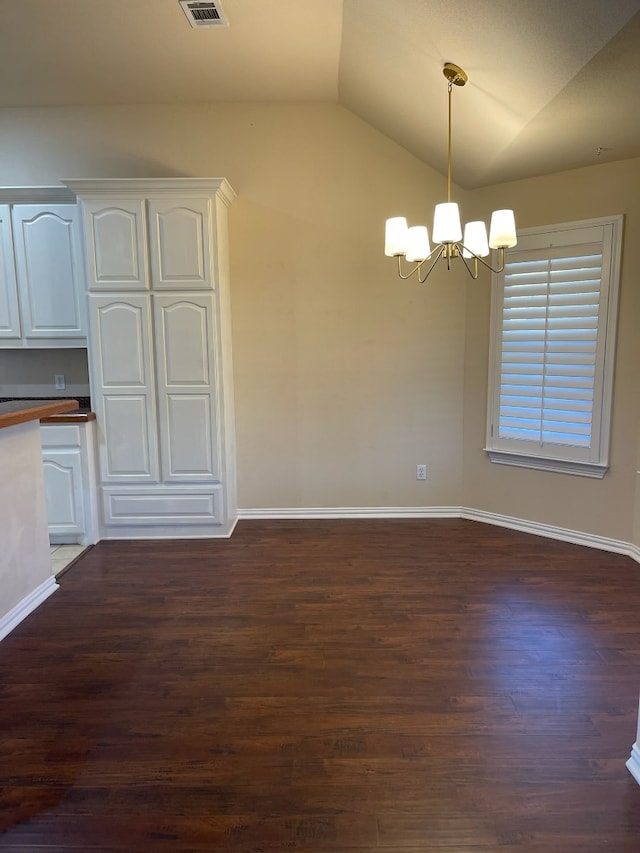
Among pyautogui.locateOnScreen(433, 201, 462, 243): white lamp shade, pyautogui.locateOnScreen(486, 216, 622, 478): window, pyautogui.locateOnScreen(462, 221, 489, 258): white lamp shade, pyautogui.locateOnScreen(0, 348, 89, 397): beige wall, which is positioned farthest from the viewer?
pyautogui.locateOnScreen(0, 348, 89, 397): beige wall

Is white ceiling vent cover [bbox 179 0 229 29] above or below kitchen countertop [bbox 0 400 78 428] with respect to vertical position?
above

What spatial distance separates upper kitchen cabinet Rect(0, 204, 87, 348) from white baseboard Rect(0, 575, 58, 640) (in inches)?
66.7

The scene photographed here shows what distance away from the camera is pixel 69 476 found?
364 cm

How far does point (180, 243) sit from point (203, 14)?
1.25 metres

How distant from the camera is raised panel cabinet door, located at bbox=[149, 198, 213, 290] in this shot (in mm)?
3441

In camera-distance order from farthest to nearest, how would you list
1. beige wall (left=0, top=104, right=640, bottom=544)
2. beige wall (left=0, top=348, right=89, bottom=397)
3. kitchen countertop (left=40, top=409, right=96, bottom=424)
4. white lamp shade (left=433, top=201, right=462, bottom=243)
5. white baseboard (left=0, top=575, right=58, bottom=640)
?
beige wall (left=0, top=348, right=89, bottom=397), beige wall (left=0, top=104, right=640, bottom=544), kitchen countertop (left=40, top=409, right=96, bottom=424), white baseboard (left=0, top=575, right=58, bottom=640), white lamp shade (left=433, top=201, right=462, bottom=243)

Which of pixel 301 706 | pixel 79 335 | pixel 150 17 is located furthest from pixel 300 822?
pixel 150 17

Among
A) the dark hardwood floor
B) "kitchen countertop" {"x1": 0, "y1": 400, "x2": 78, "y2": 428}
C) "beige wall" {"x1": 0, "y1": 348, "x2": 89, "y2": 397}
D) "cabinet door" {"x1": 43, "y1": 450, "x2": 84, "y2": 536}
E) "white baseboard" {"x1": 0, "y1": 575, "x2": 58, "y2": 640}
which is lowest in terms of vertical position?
the dark hardwood floor

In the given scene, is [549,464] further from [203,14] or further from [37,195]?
[37,195]

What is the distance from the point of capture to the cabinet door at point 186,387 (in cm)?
355

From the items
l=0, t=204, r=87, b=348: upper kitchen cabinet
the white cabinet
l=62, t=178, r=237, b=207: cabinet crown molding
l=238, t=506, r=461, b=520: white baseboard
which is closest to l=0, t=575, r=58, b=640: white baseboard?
the white cabinet

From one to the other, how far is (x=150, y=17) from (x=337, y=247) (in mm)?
1768

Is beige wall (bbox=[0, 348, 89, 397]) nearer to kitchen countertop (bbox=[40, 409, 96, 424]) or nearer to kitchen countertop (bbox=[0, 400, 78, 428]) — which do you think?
kitchen countertop (bbox=[40, 409, 96, 424])

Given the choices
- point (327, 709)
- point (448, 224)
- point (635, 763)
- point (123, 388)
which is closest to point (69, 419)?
point (123, 388)
